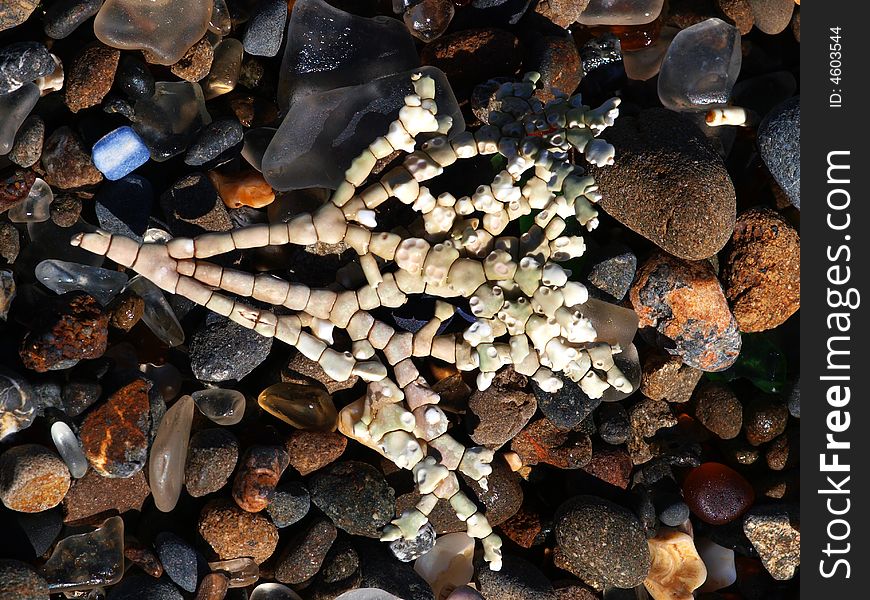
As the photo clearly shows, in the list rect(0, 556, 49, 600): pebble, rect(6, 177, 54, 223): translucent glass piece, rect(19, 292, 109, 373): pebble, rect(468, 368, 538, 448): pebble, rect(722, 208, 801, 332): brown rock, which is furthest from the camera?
rect(722, 208, 801, 332): brown rock

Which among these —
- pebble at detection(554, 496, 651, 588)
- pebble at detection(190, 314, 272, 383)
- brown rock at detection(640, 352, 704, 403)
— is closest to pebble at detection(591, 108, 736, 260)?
brown rock at detection(640, 352, 704, 403)

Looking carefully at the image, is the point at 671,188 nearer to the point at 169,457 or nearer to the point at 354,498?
the point at 354,498

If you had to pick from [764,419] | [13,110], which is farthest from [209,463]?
[764,419]

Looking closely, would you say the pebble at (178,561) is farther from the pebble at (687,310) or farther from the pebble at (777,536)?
the pebble at (777,536)

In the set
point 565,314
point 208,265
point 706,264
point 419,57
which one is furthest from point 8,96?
point 706,264

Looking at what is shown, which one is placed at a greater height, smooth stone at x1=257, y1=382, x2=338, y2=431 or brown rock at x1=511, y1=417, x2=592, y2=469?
smooth stone at x1=257, y1=382, x2=338, y2=431

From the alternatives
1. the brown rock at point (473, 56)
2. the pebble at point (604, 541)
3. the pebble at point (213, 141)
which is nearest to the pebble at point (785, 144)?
the brown rock at point (473, 56)

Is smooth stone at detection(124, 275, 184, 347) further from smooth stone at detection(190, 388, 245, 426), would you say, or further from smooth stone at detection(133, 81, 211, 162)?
smooth stone at detection(133, 81, 211, 162)
